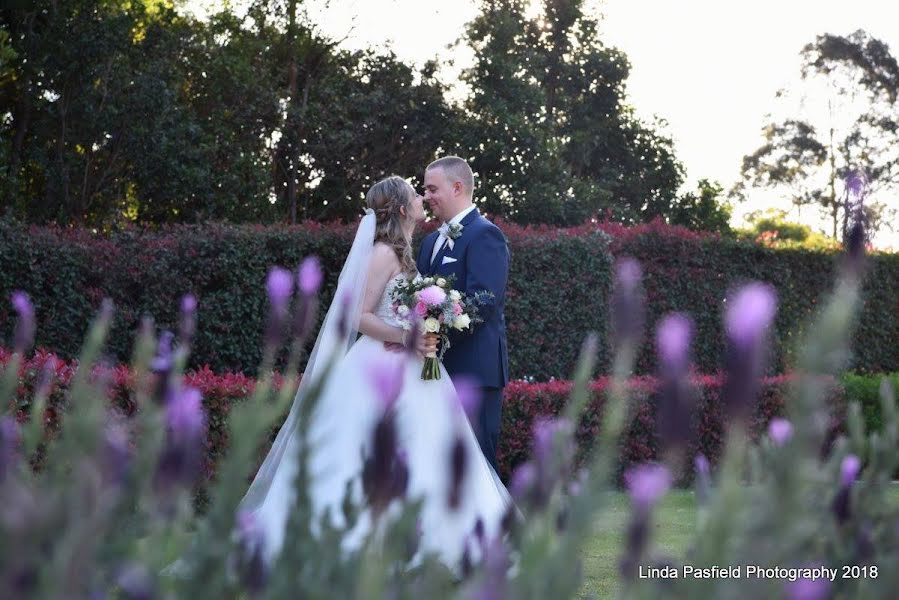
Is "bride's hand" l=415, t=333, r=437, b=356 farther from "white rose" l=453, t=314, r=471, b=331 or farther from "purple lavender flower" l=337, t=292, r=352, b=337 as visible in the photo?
"purple lavender flower" l=337, t=292, r=352, b=337

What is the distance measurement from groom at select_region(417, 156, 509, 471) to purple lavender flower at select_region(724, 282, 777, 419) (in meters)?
4.69

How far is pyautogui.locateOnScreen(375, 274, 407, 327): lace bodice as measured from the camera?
5957 mm

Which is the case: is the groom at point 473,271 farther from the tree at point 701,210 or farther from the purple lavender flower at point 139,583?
the tree at point 701,210

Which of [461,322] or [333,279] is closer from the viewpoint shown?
[461,322]

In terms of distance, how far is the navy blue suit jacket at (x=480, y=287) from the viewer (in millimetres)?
5934

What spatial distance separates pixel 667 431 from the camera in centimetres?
126

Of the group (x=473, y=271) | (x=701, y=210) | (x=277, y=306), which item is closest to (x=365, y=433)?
(x=473, y=271)

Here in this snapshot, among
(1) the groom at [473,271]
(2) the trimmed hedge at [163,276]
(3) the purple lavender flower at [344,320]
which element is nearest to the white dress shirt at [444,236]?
(1) the groom at [473,271]

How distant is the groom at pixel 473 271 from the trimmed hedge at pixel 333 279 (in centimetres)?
458

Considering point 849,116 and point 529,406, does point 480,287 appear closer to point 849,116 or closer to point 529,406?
point 529,406

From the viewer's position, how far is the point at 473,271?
5.93 m

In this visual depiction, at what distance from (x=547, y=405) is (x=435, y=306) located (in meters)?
4.66

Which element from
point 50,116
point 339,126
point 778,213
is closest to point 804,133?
point 778,213

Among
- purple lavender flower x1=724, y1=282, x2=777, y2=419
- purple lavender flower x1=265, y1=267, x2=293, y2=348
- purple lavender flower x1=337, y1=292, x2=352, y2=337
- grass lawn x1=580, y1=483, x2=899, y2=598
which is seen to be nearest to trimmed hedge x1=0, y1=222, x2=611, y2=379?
grass lawn x1=580, y1=483, x2=899, y2=598
